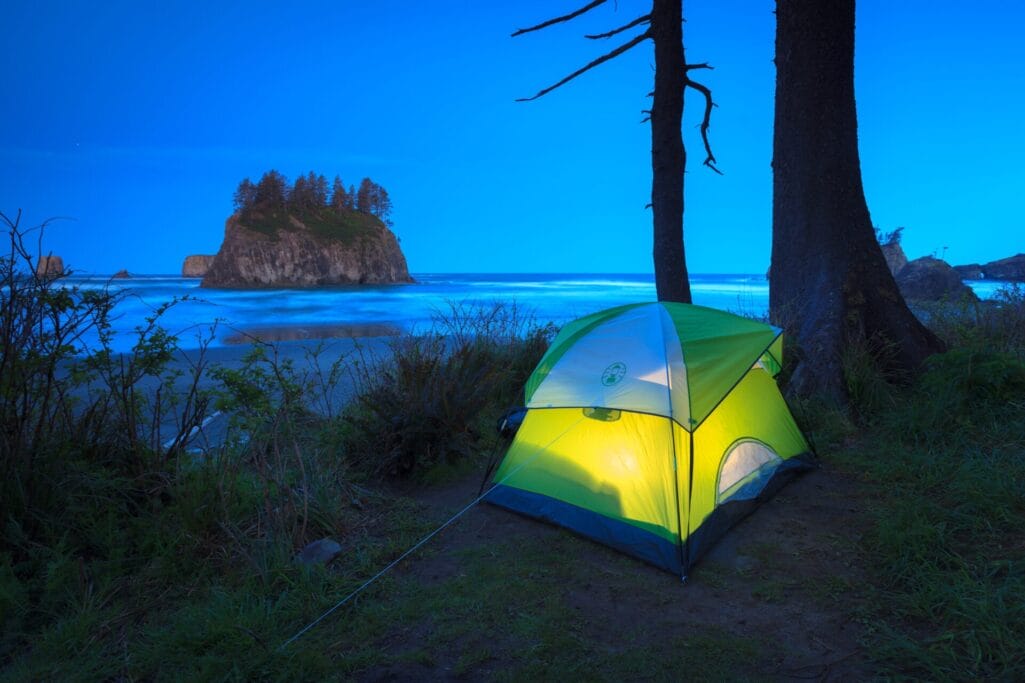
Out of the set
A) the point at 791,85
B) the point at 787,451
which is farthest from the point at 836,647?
the point at 791,85

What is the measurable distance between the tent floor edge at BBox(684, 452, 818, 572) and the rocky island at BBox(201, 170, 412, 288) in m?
55.6

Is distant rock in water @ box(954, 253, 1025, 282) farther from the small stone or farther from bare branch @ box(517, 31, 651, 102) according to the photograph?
the small stone

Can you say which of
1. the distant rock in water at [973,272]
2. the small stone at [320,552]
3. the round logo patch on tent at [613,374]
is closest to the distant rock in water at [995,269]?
the distant rock in water at [973,272]

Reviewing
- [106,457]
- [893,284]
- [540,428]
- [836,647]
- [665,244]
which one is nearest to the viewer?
[836,647]

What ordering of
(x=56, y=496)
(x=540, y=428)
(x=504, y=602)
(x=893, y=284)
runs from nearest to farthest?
(x=504, y=602) < (x=56, y=496) < (x=540, y=428) < (x=893, y=284)

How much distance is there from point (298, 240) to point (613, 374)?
186 ft

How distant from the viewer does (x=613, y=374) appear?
405 cm

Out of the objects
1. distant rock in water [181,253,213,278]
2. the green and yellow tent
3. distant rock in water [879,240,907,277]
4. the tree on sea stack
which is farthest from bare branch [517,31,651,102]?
distant rock in water [181,253,213,278]

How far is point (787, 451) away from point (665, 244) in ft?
15.6

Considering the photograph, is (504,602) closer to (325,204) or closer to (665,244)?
(665,244)

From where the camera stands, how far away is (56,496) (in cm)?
391

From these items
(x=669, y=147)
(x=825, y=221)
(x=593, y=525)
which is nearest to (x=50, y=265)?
(x=593, y=525)

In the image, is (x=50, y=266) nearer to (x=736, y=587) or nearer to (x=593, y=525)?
(x=593, y=525)

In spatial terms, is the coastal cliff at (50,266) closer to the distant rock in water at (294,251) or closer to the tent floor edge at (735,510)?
the tent floor edge at (735,510)
